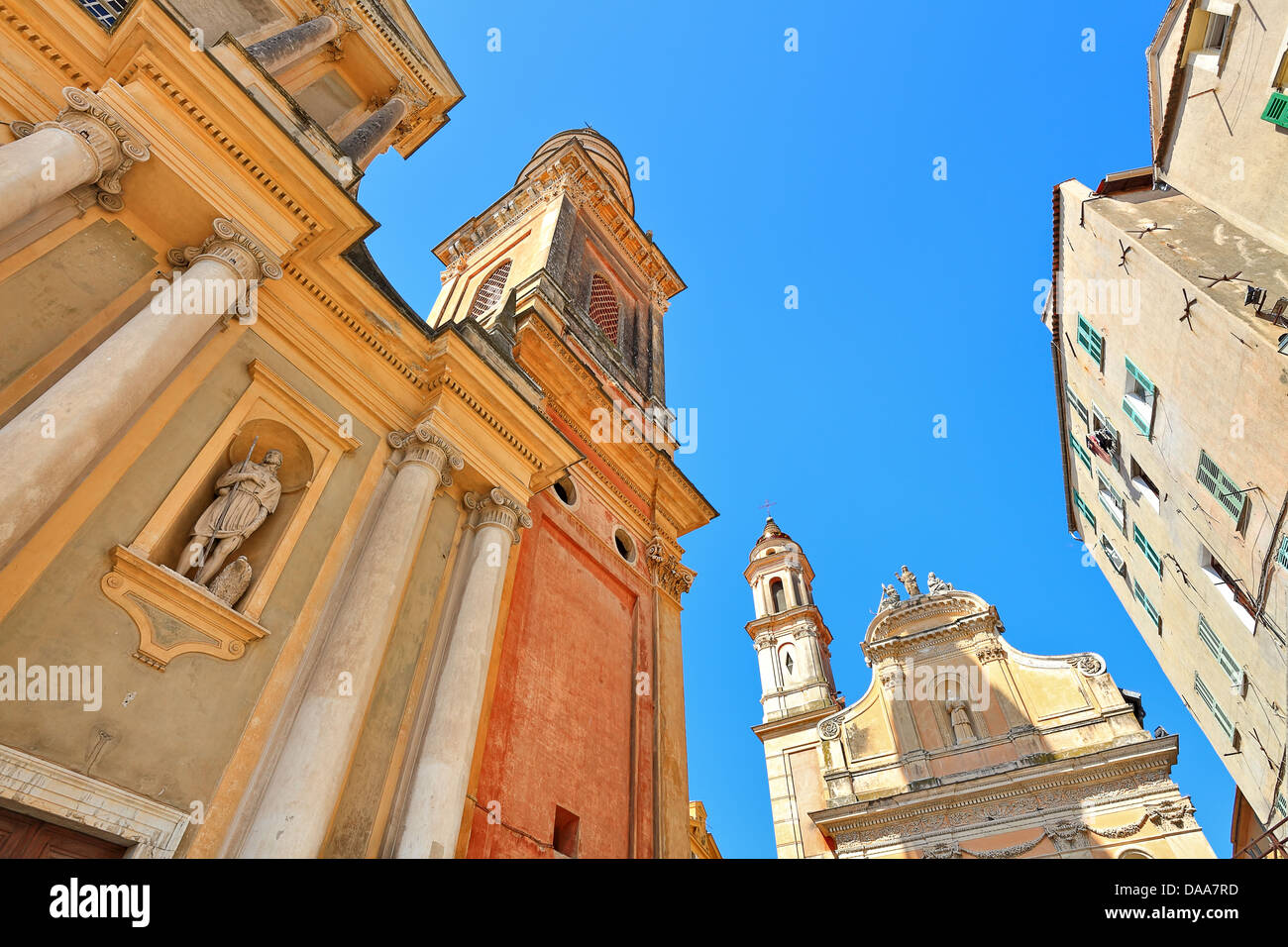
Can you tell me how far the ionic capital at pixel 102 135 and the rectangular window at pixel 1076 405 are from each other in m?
20.0

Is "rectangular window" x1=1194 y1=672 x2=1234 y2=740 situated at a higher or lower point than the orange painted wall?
higher

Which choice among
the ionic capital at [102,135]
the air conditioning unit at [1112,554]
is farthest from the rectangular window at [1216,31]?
the ionic capital at [102,135]

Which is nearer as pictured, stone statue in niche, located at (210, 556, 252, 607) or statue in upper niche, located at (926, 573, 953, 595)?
stone statue in niche, located at (210, 556, 252, 607)

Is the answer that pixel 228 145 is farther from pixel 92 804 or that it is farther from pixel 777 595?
pixel 777 595

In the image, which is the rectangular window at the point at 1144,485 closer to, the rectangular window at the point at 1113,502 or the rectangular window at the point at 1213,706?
the rectangular window at the point at 1113,502

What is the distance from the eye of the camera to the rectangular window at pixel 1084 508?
21.5 m

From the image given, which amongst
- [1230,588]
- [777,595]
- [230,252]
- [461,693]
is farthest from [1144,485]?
[777,595]

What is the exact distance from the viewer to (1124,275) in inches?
591

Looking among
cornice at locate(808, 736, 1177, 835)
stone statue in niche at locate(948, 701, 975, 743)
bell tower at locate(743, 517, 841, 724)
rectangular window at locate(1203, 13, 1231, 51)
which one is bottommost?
cornice at locate(808, 736, 1177, 835)

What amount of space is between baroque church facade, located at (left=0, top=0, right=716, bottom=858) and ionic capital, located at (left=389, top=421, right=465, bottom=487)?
1.6 inches

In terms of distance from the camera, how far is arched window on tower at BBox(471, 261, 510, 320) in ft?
55.1

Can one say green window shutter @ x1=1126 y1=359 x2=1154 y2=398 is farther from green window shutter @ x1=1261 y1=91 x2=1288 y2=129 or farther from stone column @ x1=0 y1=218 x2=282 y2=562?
stone column @ x1=0 y1=218 x2=282 y2=562

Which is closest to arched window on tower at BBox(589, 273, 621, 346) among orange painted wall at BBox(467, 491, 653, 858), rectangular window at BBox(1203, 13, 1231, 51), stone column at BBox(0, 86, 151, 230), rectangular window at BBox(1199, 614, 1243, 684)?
orange painted wall at BBox(467, 491, 653, 858)
